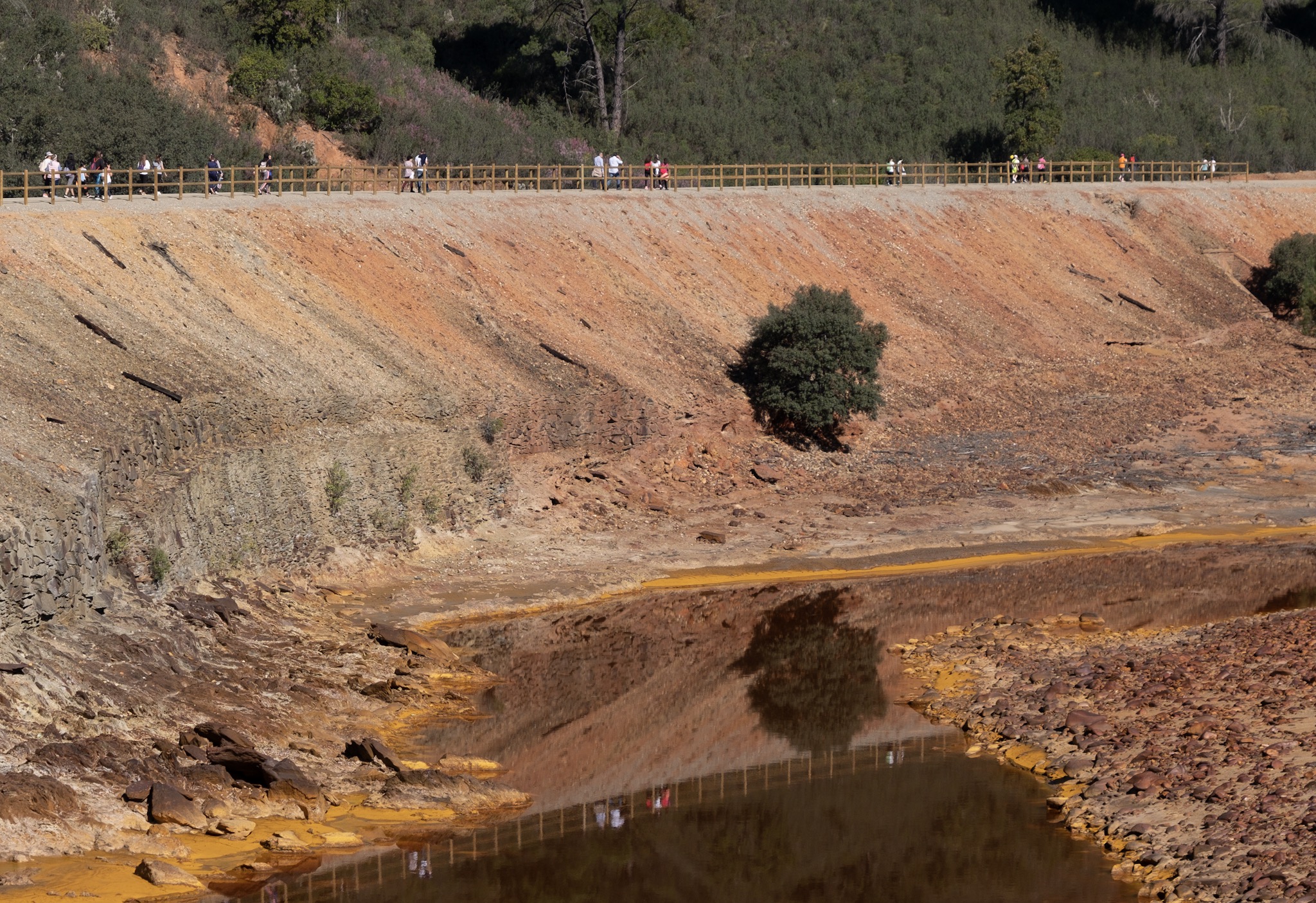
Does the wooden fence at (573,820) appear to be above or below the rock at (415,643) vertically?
below

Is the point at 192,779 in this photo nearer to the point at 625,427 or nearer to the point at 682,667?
the point at 682,667

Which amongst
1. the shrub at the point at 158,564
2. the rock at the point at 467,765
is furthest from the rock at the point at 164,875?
the shrub at the point at 158,564

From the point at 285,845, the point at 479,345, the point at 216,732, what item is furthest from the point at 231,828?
the point at 479,345

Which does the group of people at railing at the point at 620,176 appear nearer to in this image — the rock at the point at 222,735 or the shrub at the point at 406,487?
the shrub at the point at 406,487

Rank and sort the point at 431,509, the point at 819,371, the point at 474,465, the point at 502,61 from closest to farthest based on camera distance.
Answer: the point at 431,509, the point at 474,465, the point at 819,371, the point at 502,61

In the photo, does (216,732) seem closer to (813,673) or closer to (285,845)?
(285,845)

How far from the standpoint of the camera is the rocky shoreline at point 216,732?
21.5 meters

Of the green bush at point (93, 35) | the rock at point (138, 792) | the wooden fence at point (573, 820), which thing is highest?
the green bush at point (93, 35)

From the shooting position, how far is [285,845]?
21.6 metres

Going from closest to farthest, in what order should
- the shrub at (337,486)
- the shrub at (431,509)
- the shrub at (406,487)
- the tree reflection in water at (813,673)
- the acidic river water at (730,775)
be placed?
the acidic river water at (730,775), the tree reflection in water at (813,673), the shrub at (337,486), the shrub at (406,487), the shrub at (431,509)

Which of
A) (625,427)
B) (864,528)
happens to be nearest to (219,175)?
(625,427)

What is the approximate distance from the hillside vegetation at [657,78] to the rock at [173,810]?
36.2m

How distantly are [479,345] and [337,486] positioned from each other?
9.07m

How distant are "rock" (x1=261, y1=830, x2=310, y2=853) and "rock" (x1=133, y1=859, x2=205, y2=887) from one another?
119 centimetres
